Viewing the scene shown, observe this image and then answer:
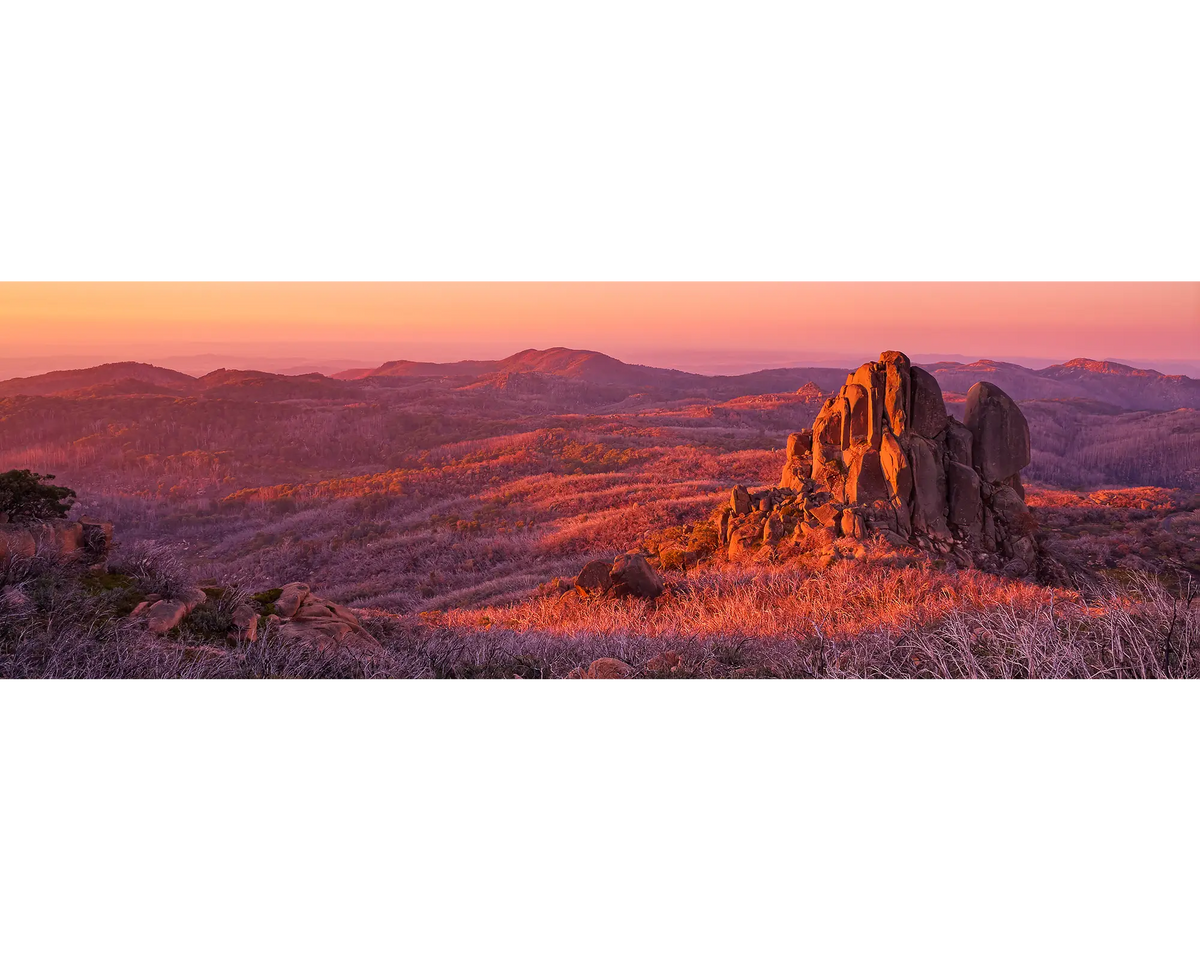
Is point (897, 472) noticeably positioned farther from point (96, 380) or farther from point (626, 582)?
point (96, 380)

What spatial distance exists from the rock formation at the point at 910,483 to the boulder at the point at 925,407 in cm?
2

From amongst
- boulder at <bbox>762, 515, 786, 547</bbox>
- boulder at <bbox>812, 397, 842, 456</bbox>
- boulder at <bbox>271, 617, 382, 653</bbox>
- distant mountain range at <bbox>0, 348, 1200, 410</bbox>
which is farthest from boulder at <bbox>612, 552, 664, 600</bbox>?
distant mountain range at <bbox>0, 348, 1200, 410</bbox>

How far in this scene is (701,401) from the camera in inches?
1772

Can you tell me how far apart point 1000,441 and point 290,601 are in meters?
12.5

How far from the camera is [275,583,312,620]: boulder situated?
773cm

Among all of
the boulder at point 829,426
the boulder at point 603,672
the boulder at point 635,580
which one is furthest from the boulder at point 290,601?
the boulder at point 829,426

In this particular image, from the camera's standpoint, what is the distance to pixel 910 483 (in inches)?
496

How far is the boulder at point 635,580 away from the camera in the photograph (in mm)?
11023

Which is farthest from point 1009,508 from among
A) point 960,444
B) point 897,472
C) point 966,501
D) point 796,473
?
point 796,473

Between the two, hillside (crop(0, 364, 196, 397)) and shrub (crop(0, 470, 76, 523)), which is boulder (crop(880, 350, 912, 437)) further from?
hillside (crop(0, 364, 196, 397))

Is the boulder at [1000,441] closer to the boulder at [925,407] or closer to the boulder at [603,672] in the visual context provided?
the boulder at [925,407]

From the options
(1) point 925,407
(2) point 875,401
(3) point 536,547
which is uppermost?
(2) point 875,401

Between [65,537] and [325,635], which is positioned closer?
[325,635]

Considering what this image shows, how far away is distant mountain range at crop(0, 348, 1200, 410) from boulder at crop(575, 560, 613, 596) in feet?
48.3
